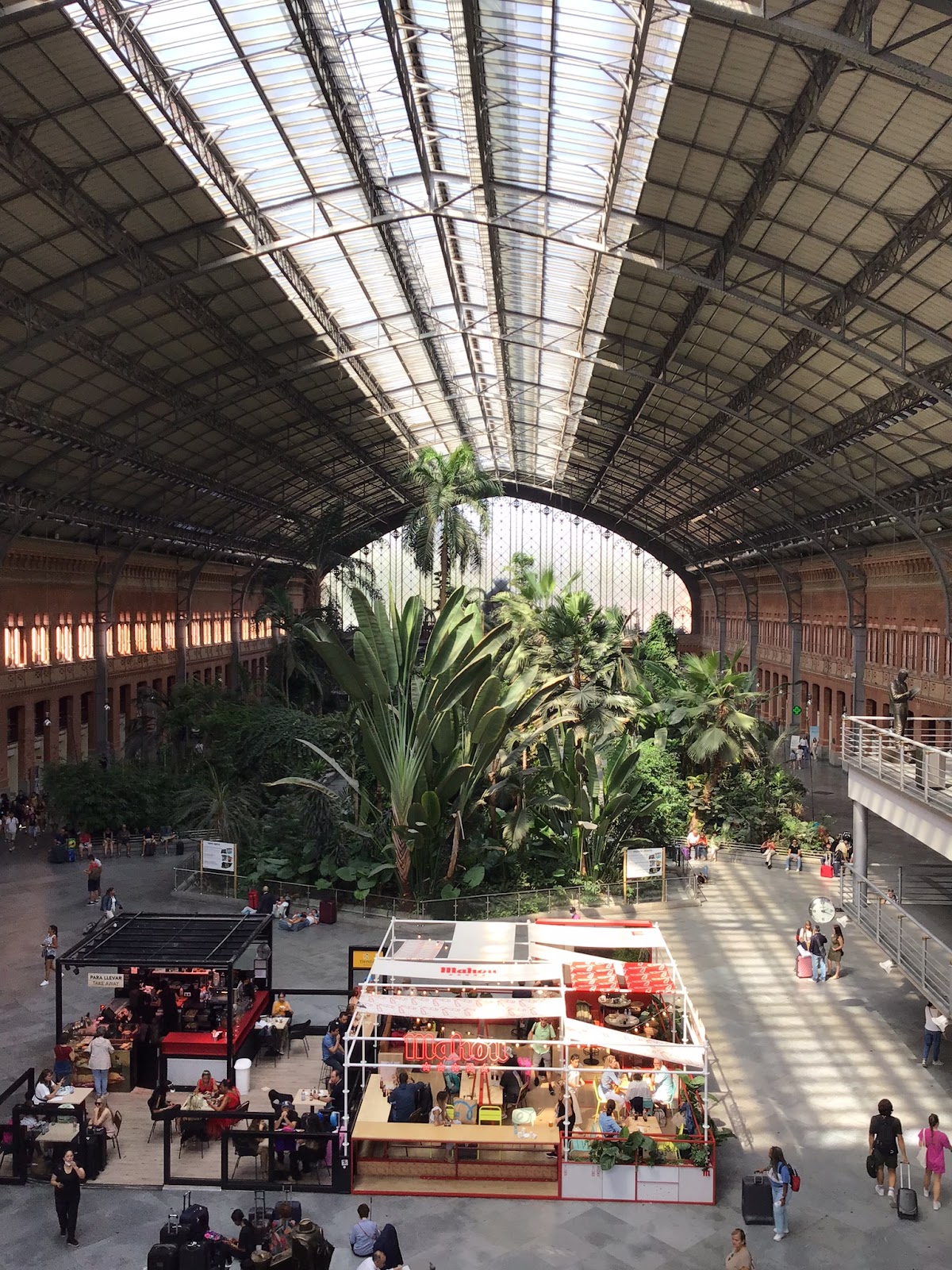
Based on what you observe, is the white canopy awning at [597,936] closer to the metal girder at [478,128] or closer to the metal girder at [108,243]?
the metal girder at [478,128]

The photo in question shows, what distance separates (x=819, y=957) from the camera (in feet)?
63.7

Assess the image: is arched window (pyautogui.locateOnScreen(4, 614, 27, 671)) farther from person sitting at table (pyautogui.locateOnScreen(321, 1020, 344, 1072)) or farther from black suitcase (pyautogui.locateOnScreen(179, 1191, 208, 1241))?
black suitcase (pyautogui.locateOnScreen(179, 1191, 208, 1241))

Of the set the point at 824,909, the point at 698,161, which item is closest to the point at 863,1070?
the point at 824,909

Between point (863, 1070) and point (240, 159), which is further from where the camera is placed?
point (240, 159)

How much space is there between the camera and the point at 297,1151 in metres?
12.7

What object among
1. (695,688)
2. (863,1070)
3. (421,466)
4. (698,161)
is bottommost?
(863,1070)

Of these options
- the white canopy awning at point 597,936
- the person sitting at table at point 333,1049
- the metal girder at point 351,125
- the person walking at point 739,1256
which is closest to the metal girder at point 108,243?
the metal girder at point 351,125

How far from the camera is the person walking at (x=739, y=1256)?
988 cm

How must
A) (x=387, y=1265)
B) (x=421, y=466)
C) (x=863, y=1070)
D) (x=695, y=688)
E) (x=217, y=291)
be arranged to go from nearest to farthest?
(x=387, y=1265)
(x=863, y=1070)
(x=217, y=291)
(x=695, y=688)
(x=421, y=466)

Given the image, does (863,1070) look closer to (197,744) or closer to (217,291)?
(217,291)

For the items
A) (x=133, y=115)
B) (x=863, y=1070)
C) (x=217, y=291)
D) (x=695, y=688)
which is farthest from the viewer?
(x=695, y=688)

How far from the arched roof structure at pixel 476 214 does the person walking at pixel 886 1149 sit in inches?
453

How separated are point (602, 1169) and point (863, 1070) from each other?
4.97 metres

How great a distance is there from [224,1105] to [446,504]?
2473cm
